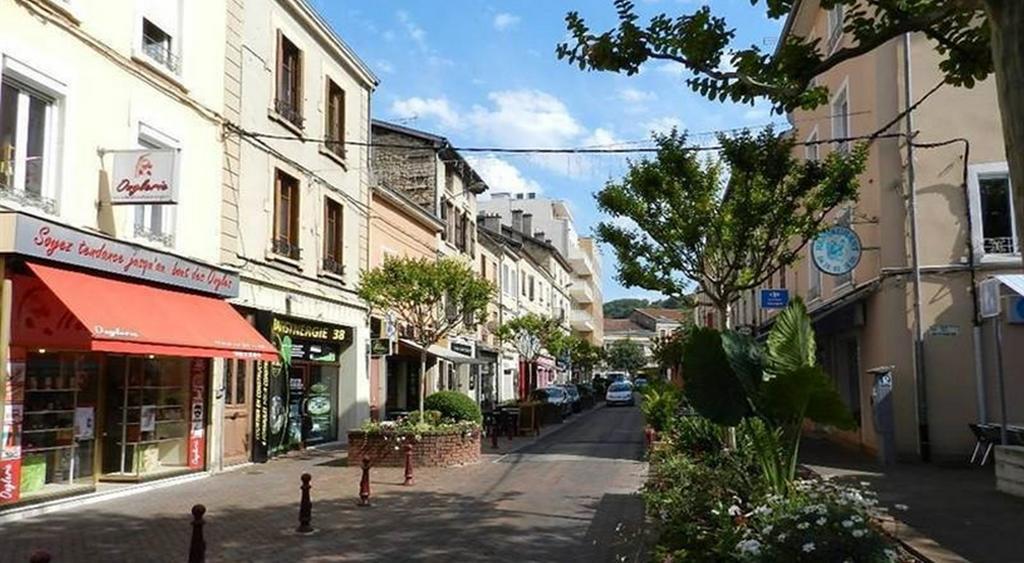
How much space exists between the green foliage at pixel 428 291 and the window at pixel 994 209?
392 inches

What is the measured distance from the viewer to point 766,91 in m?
6.57

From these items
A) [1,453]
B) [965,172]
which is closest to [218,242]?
[1,453]

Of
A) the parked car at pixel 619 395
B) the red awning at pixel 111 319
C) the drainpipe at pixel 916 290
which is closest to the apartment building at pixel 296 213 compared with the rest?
the red awning at pixel 111 319

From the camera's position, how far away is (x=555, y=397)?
3691 centimetres

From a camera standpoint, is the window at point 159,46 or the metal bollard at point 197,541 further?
the window at point 159,46

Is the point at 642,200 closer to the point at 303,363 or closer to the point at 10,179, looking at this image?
the point at 10,179

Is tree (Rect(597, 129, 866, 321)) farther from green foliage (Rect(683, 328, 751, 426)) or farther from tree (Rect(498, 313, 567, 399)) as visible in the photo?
tree (Rect(498, 313, 567, 399))

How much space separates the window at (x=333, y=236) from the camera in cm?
2214

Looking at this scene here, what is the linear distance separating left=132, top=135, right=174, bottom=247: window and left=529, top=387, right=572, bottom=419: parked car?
20.4 m

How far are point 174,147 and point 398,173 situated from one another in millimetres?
17956

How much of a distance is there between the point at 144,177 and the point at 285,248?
671cm

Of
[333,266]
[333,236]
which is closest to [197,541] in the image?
[333,266]

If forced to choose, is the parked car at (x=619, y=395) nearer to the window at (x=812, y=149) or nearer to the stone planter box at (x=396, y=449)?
the window at (x=812, y=149)

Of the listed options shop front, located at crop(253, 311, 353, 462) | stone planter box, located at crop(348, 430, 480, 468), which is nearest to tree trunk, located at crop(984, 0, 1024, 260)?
stone planter box, located at crop(348, 430, 480, 468)
